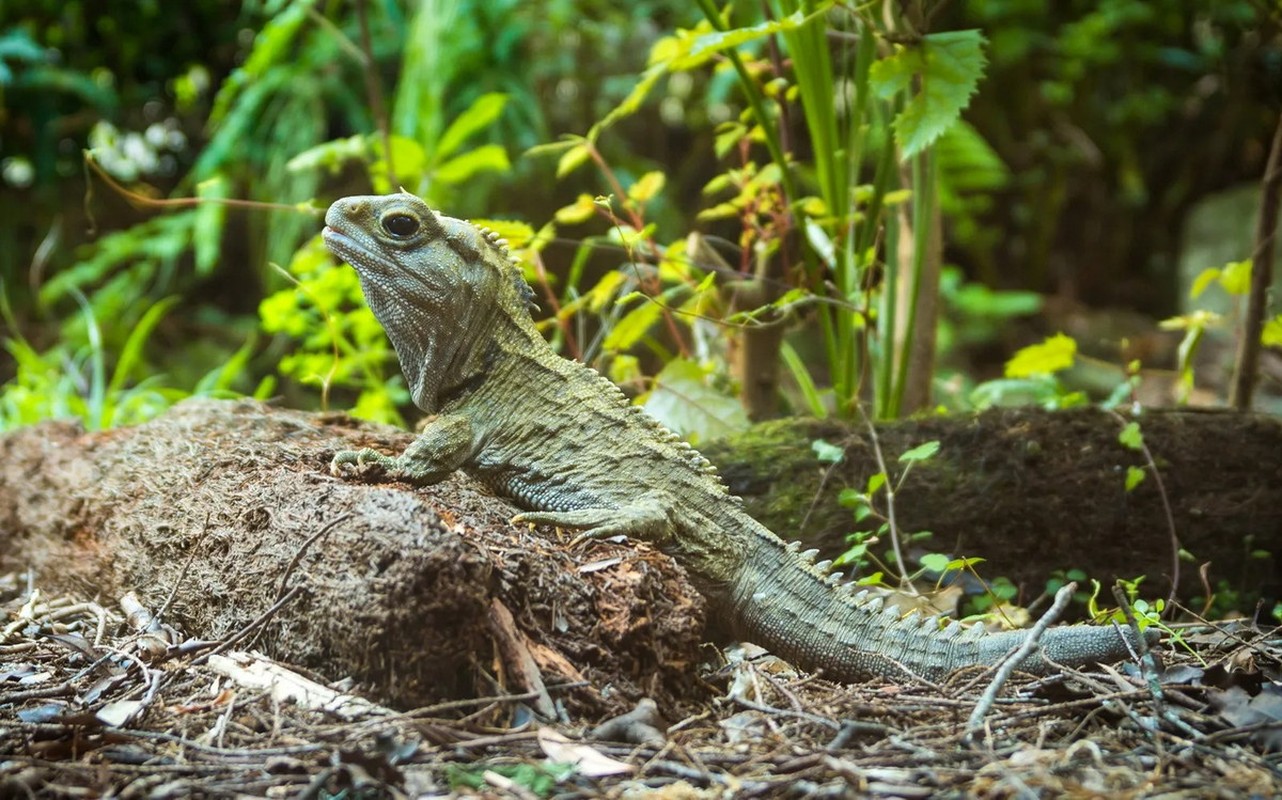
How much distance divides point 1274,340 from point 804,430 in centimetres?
225

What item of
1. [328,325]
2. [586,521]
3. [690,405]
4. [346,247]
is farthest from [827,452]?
[328,325]

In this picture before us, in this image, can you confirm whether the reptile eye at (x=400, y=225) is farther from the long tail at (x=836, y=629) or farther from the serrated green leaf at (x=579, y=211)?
the long tail at (x=836, y=629)

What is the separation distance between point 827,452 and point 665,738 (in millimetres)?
1960

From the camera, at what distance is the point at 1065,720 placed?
9.77 feet

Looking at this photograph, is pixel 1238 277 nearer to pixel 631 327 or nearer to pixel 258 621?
pixel 631 327

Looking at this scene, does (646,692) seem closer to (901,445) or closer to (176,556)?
(176,556)

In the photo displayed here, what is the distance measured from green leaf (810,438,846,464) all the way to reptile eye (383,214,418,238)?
193 cm

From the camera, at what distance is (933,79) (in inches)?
163

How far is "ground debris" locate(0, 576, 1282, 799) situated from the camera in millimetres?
2480

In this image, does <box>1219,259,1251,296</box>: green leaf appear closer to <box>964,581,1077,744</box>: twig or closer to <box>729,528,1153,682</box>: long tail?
<box>729,528,1153,682</box>: long tail

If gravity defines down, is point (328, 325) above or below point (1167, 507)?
above

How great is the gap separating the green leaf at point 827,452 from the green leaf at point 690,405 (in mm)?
498

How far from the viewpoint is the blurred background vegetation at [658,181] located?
5.07 m

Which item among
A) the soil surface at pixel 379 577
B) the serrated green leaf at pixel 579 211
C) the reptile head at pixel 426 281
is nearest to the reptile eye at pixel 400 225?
the reptile head at pixel 426 281
